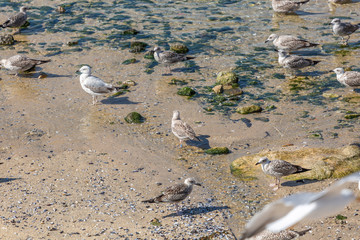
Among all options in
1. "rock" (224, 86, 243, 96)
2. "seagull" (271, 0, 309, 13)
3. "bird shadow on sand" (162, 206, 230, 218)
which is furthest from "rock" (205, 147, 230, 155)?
"seagull" (271, 0, 309, 13)

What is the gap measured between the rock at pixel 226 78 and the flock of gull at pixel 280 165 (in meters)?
2.00

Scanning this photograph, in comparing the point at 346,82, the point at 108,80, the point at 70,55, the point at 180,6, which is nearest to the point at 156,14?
the point at 180,6

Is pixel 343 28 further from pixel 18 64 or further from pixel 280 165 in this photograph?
pixel 18 64

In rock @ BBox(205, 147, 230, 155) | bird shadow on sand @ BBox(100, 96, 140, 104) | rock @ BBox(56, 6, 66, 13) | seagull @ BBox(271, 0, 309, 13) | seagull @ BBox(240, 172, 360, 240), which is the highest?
seagull @ BBox(240, 172, 360, 240)

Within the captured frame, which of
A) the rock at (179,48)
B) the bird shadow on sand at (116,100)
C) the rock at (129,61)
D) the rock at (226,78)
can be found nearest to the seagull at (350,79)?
the rock at (226,78)

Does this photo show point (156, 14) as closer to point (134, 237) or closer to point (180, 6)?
point (180, 6)

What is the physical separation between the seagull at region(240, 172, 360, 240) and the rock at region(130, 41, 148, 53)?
48.5ft

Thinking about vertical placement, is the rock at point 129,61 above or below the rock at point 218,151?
above

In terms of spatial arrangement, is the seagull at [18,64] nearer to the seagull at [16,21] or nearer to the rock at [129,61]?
the rock at [129,61]

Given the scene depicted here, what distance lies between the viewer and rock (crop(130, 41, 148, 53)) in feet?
64.0

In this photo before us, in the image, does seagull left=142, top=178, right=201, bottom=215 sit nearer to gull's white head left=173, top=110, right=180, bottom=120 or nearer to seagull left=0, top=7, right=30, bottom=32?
gull's white head left=173, top=110, right=180, bottom=120

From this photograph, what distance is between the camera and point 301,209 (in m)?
5.29

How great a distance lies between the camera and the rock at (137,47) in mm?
19516

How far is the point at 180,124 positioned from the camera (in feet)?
43.9
